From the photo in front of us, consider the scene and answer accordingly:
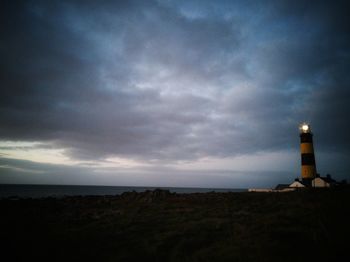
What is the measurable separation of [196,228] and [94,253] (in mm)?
5777

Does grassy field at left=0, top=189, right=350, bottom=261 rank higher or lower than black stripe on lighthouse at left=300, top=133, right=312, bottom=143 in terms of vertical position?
lower

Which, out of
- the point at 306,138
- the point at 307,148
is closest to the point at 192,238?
the point at 307,148

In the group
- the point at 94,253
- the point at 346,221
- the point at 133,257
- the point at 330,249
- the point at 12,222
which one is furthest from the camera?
the point at 12,222

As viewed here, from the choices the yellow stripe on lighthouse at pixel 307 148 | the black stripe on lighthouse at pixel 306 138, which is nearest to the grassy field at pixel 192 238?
the yellow stripe on lighthouse at pixel 307 148

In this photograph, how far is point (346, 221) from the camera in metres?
12.1

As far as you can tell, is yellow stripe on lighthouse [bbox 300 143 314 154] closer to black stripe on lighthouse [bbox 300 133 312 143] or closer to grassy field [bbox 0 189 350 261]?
black stripe on lighthouse [bbox 300 133 312 143]

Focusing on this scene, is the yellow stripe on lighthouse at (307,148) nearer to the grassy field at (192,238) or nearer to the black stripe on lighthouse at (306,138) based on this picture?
the black stripe on lighthouse at (306,138)

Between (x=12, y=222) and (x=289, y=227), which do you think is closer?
(x=289, y=227)

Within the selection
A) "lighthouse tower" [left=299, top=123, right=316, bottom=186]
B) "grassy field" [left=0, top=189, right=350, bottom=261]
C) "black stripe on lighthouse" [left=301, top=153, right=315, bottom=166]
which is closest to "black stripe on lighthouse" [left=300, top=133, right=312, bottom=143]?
"lighthouse tower" [left=299, top=123, right=316, bottom=186]

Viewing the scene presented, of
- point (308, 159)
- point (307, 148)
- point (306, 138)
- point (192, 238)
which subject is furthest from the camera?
point (306, 138)

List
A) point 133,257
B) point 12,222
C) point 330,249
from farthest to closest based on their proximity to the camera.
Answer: point 12,222 → point 133,257 → point 330,249

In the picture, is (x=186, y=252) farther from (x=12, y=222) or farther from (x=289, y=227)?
(x=12, y=222)

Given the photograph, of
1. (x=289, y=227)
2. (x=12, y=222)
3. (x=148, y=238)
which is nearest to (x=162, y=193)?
(x=12, y=222)

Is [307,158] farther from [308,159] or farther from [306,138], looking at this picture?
[306,138]
